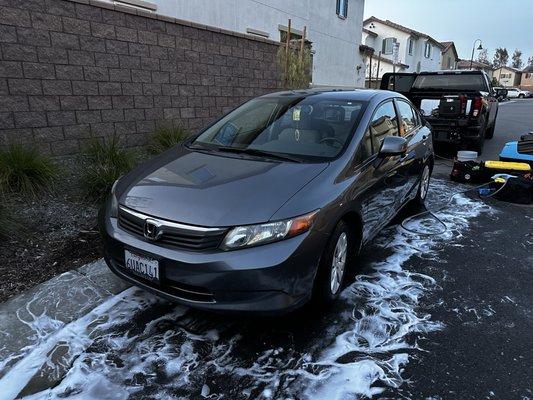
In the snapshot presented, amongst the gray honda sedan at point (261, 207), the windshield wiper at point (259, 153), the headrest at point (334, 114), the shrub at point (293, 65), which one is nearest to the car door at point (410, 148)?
the gray honda sedan at point (261, 207)

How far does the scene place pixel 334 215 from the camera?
2.82 metres

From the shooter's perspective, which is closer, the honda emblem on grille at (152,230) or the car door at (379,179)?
the honda emblem on grille at (152,230)

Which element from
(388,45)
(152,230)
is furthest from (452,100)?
(388,45)

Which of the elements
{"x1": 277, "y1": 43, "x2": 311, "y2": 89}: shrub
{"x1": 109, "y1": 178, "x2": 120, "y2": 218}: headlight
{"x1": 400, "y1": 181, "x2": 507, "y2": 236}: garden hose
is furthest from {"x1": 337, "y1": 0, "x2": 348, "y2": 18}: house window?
{"x1": 109, "y1": 178, "x2": 120, "y2": 218}: headlight

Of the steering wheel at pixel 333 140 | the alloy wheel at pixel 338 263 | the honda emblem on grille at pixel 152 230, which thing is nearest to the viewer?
the honda emblem on grille at pixel 152 230

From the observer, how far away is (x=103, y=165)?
534cm

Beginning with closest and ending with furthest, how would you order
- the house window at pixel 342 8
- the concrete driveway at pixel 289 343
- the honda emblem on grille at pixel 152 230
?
the concrete driveway at pixel 289 343 → the honda emblem on grille at pixel 152 230 → the house window at pixel 342 8

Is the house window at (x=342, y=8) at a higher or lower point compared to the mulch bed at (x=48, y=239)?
higher

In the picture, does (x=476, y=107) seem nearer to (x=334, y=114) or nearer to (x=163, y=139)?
(x=334, y=114)

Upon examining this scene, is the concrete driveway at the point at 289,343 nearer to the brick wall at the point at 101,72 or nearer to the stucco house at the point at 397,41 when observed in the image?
Result: the brick wall at the point at 101,72

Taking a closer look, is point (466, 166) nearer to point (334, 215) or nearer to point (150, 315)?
point (334, 215)

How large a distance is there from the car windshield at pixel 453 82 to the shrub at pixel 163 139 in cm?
612

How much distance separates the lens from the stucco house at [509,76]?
87.0 meters

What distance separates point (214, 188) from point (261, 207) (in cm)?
40
